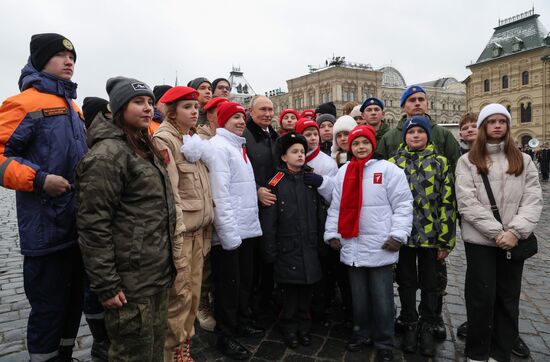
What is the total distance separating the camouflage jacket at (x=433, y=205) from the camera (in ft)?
11.4

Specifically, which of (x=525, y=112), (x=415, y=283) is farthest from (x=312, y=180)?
(x=525, y=112)

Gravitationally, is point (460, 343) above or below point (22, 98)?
below

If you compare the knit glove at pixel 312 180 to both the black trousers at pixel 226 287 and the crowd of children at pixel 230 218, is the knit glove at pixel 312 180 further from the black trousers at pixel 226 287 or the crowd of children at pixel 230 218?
the black trousers at pixel 226 287

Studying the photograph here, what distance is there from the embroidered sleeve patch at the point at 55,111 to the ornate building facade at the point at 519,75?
49.3m

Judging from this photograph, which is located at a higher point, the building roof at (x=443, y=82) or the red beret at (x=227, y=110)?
the building roof at (x=443, y=82)

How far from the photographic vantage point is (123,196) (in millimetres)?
2318

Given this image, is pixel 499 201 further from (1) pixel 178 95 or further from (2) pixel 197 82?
(2) pixel 197 82

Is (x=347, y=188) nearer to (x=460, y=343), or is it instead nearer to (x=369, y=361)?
(x=369, y=361)

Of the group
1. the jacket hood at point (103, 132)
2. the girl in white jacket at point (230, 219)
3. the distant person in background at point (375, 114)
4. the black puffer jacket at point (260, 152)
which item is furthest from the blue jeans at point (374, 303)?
the jacket hood at point (103, 132)

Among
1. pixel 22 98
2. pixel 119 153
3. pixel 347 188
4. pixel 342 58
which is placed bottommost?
pixel 347 188

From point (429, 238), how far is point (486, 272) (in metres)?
0.56

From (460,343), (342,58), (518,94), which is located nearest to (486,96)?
(518,94)

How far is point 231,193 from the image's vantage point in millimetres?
3564

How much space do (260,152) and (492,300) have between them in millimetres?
2772
